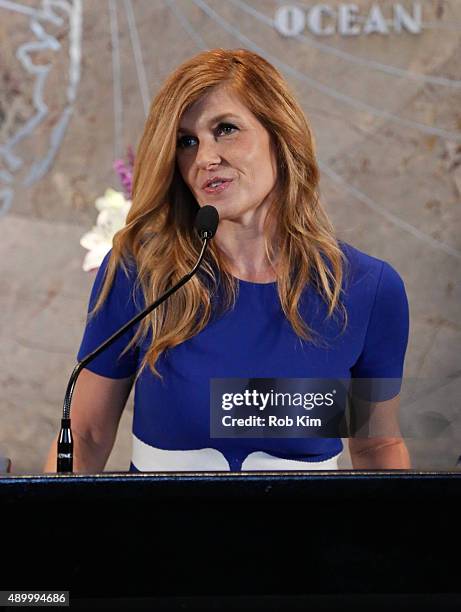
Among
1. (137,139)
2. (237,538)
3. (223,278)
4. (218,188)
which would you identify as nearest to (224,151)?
(218,188)

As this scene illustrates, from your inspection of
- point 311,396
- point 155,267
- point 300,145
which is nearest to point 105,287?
point 155,267

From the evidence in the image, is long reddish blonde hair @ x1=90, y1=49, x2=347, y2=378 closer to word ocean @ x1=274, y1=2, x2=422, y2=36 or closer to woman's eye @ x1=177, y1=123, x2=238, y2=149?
woman's eye @ x1=177, y1=123, x2=238, y2=149

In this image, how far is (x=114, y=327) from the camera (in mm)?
1461

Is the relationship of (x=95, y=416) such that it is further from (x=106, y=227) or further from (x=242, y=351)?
(x=106, y=227)

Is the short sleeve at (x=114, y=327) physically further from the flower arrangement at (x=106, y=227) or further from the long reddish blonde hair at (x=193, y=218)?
the flower arrangement at (x=106, y=227)

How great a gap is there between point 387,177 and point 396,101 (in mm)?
188

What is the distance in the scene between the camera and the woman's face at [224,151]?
1.41 metres

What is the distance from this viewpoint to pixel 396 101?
94.8 inches

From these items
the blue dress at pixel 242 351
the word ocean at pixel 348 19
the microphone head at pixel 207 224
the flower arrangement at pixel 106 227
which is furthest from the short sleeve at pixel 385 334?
the word ocean at pixel 348 19

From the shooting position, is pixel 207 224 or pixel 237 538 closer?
pixel 237 538

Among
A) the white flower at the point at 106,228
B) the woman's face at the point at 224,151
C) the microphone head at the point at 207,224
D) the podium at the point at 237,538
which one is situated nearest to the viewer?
the podium at the point at 237,538

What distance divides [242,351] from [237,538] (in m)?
0.53

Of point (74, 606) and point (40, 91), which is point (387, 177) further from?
point (74, 606)

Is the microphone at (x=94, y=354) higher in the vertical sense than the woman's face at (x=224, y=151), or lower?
lower
